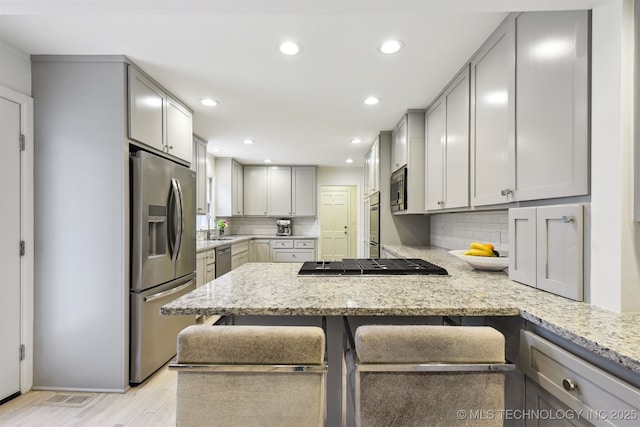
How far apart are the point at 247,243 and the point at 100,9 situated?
454 cm

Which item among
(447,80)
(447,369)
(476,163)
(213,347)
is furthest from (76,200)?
(447,80)

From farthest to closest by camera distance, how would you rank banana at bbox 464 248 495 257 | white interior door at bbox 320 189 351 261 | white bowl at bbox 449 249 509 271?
1. white interior door at bbox 320 189 351 261
2. banana at bbox 464 248 495 257
3. white bowl at bbox 449 249 509 271

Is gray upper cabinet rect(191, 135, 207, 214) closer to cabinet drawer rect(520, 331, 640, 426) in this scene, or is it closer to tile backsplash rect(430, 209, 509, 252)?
tile backsplash rect(430, 209, 509, 252)

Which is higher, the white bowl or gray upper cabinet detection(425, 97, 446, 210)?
gray upper cabinet detection(425, 97, 446, 210)

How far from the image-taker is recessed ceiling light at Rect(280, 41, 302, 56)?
1.83 metres

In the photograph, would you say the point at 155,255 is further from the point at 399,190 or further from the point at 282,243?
the point at 282,243

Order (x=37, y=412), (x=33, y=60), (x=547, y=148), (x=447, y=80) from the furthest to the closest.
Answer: (x=447, y=80), (x=33, y=60), (x=37, y=412), (x=547, y=148)

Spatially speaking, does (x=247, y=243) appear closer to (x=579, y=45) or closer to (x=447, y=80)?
(x=447, y=80)

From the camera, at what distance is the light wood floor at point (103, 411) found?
177 cm

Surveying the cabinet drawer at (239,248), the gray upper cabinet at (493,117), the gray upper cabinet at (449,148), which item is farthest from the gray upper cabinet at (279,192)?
the gray upper cabinet at (493,117)

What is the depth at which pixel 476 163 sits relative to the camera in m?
1.89

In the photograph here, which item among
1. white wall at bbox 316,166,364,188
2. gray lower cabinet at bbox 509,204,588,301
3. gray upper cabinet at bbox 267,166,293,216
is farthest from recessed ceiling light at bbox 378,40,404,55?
white wall at bbox 316,166,364,188

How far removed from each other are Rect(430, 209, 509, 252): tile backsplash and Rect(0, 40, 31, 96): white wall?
3.43 metres

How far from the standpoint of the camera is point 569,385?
2.76 ft
